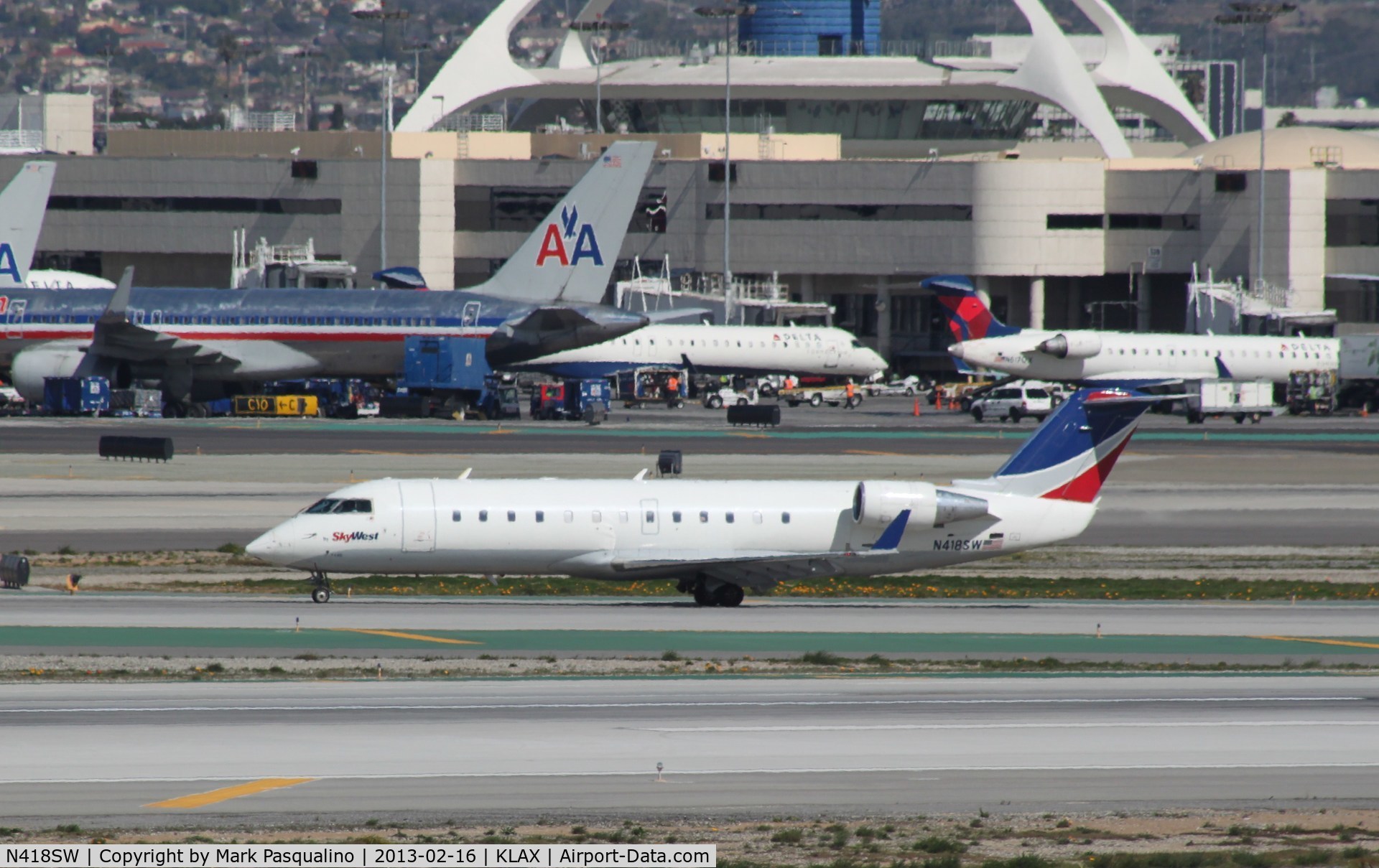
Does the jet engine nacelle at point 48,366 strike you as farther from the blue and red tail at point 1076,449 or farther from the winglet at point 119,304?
the blue and red tail at point 1076,449

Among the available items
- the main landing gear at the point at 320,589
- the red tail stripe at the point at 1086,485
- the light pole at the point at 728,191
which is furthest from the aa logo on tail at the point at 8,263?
the red tail stripe at the point at 1086,485

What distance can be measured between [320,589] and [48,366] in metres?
50.5

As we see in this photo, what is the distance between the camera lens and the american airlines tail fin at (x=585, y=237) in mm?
84438

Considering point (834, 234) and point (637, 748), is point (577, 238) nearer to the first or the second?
point (834, 234)

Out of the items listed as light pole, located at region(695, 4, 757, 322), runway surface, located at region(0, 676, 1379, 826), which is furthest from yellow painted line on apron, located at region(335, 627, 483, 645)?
light pole, located at region(695, 4, 757, 322)

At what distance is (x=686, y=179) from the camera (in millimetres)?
131125

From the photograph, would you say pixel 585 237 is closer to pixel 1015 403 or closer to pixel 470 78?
pixel 1015 403

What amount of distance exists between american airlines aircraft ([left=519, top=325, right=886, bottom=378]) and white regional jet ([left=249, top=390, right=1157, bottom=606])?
6332cm

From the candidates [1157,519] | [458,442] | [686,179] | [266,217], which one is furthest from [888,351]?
[1157,519]

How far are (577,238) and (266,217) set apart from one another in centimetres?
5343

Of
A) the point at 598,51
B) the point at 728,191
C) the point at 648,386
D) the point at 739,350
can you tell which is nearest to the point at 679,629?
the point at 648,386

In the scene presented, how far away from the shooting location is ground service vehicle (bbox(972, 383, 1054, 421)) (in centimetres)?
8838

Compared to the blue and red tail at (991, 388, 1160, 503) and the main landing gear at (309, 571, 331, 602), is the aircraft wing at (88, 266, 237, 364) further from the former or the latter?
the blue and red tail at (991, 388, 1160, 503)

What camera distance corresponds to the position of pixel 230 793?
19969 mm
